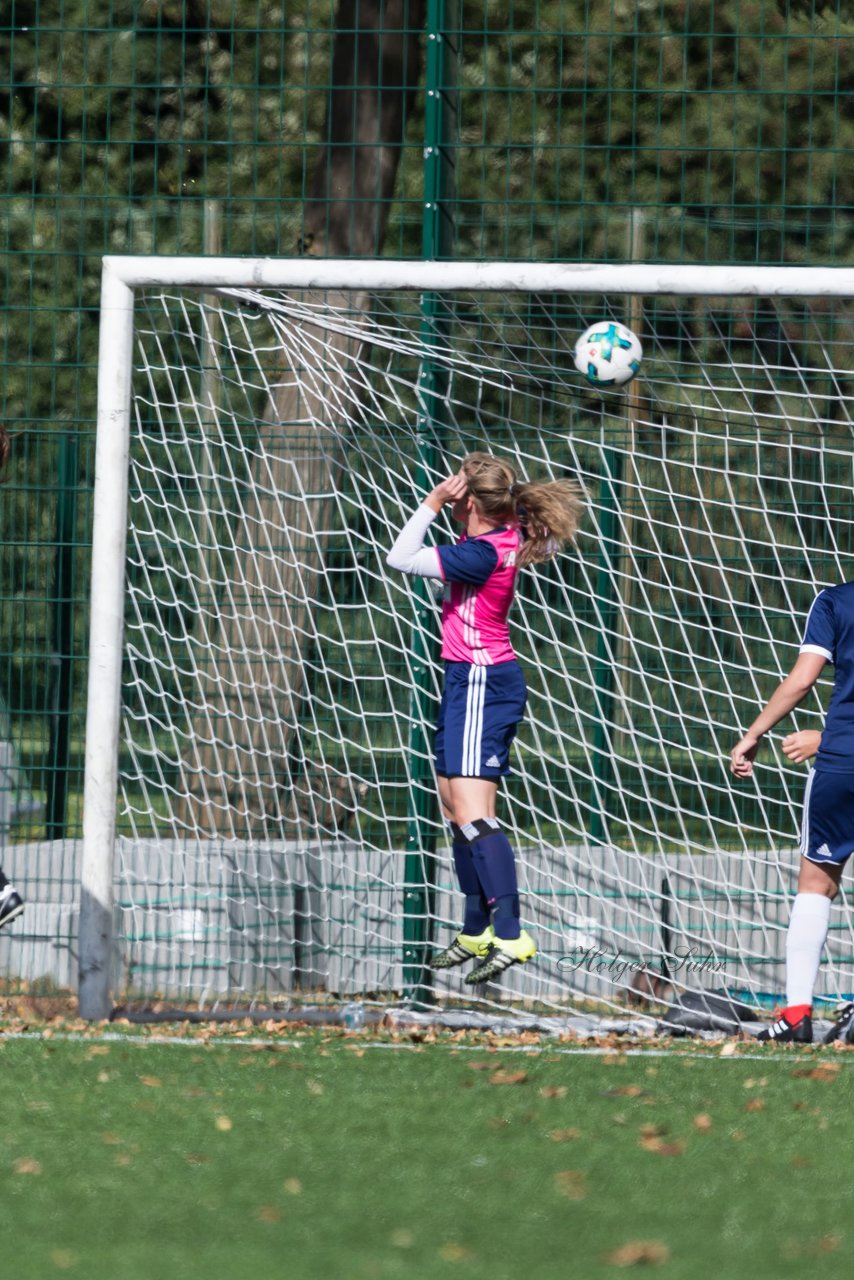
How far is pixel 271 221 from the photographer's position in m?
9.37

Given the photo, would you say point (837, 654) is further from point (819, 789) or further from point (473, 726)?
point (473, 726)

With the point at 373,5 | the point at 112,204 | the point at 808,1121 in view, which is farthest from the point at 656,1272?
the point at 112,204

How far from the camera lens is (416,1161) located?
4.22m

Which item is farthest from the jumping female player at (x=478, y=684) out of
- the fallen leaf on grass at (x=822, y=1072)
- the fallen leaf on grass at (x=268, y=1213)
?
the fallen leaf on grass at (x=268, y=1213)

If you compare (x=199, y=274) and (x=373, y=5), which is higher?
(x=373, y=5)

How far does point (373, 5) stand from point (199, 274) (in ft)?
7.58

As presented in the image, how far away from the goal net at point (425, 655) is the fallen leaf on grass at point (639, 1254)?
2987 millimetres

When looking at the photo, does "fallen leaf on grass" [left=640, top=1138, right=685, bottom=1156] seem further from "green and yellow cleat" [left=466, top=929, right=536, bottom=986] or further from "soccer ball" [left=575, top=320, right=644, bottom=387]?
"soccer ball" [left=575, top=320, right=644, bottom=387]

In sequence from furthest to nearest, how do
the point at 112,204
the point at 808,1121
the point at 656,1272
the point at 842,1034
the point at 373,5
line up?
the point at 112,204 → the point at 373,5 → the point at 842,1034 → the point at 808,1121 → the point at 656,1272

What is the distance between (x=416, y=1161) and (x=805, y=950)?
7.03 ft

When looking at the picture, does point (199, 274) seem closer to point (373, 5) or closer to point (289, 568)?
point (289, 568)

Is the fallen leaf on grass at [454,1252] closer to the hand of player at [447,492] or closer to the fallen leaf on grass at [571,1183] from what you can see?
the fallen leaf on grass at [571,1183]

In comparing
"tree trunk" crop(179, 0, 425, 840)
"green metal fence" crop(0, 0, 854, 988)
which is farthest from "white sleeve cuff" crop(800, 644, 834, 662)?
"tree trunk" crop(179, 0, 425, 840)

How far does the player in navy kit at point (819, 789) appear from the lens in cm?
590
